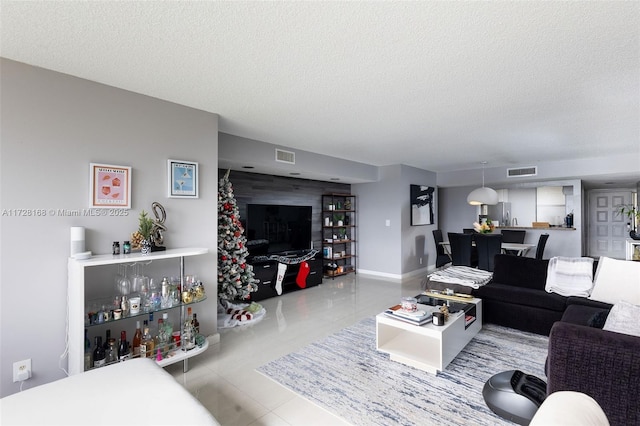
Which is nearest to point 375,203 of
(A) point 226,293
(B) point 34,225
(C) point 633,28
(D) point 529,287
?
(D) point 529,287

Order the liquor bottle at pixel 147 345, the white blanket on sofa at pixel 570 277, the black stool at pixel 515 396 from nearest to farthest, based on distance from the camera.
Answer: the black stool at pixel 515 396
the liquor bottle at pixel 147 345
the white blanket on sofa at pixel 570 277

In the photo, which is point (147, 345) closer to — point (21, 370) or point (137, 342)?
point (137, 342)

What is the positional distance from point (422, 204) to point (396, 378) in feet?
16.9

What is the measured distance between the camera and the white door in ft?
27.3

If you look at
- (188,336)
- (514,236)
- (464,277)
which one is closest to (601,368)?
(464,277)

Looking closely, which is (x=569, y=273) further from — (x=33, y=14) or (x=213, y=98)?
(x=33, y=14)

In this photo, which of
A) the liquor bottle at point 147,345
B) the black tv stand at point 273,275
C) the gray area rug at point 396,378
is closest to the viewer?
the gray area rug at point 396,378

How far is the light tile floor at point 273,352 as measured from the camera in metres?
2.10

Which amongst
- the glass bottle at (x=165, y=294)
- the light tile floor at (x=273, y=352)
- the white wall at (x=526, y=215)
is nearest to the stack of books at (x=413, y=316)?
the light tile floor at (x=273, y=352)

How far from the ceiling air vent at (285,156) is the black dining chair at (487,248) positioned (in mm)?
3499

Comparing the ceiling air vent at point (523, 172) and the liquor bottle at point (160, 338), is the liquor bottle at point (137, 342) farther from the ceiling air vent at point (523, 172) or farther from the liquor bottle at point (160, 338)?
the ceiling air vent at point (523, 172)

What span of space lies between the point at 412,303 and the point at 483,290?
4.68ft

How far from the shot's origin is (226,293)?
155 inches

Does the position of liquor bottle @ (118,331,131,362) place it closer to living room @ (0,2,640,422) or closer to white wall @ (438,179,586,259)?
living room @ (0,2,640,422)
